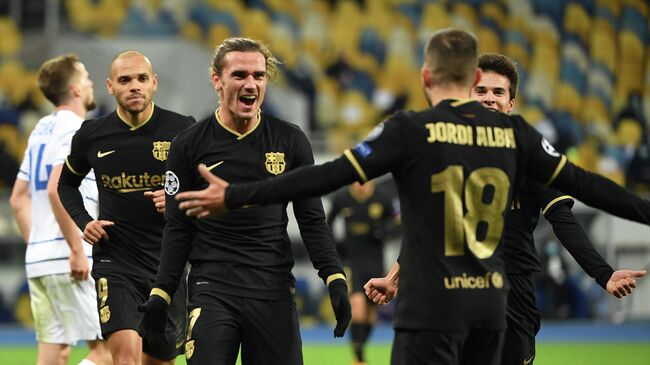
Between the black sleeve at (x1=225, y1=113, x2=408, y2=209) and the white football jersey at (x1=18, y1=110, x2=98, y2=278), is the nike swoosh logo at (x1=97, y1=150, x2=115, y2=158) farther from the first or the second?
the black sleeve at (x1=225, y1=113, x2=408, y2=209)

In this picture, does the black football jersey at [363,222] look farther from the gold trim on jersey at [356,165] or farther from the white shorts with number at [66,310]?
the gold trim on jersey at [356,165]

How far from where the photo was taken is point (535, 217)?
20.1 feet

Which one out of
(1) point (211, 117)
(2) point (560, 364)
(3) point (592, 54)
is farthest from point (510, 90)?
(3) point (592, 54)

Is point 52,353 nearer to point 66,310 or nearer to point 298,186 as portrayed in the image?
point 66,310

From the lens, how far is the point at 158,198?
6.61 meters

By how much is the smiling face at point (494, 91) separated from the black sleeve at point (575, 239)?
2.18 feet

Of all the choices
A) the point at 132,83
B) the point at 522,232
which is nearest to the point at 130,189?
the point at 132,83

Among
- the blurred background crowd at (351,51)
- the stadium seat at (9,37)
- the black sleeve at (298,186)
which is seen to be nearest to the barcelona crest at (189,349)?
the black sleeve at (298,186)

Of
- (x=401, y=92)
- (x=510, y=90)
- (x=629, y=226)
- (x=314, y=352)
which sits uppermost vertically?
(x=401, y=92)

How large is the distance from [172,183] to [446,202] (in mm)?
1781

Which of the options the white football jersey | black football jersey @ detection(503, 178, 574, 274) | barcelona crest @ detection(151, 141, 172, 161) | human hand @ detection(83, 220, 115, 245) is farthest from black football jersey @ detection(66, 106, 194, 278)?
black football jersey @ detection(503, 178, 574, 274)

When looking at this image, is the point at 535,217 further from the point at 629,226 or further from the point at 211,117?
the point at 629,226

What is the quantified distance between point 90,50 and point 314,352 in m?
10.2

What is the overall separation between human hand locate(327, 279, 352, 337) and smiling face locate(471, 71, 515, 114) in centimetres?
136
